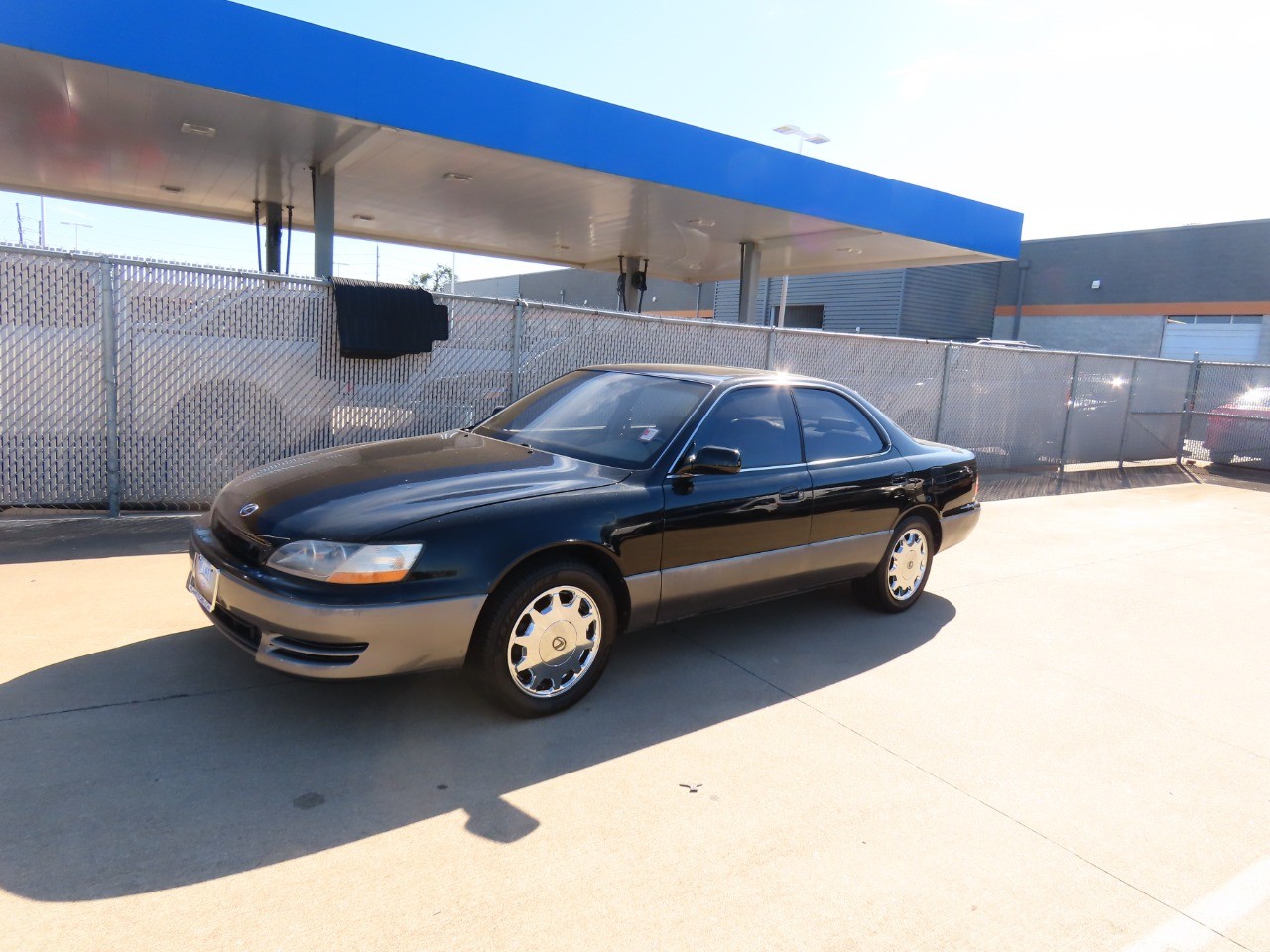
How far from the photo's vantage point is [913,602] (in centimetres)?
584

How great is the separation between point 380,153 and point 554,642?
31.3 ft

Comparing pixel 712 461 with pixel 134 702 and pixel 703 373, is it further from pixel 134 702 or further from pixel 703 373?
pixel 134 702

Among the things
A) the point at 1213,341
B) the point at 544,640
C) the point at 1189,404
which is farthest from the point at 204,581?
the point at 1213,341

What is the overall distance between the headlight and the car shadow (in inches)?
27.9

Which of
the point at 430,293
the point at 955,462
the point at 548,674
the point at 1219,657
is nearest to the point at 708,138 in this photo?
the point at 430,293

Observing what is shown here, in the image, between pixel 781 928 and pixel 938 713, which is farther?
pixel 938 713

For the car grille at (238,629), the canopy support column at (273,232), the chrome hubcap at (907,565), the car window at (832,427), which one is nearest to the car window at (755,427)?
the car window at (832,427)

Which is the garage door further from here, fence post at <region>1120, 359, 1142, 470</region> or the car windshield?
the car windshield

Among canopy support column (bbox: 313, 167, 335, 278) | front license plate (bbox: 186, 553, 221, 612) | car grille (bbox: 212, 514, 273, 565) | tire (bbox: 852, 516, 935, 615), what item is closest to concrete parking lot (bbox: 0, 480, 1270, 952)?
tire (bbox: 852, 516, 935, 615)

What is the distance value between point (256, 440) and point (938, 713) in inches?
223

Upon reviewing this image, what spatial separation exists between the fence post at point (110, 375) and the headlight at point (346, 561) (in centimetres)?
413

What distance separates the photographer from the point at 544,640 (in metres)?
3.59

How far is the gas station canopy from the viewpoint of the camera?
8359 mm

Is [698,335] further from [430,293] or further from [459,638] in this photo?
[459,638]
